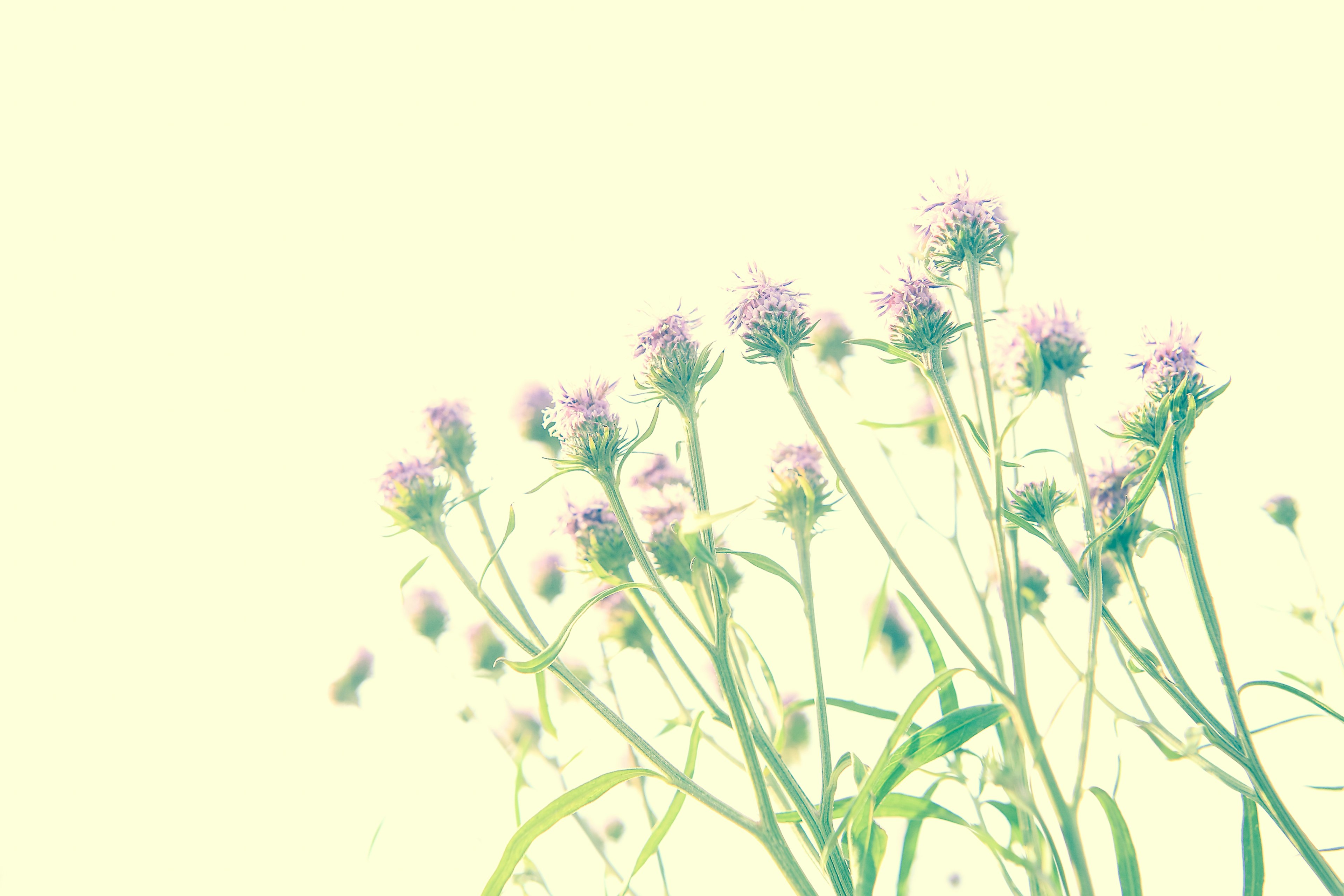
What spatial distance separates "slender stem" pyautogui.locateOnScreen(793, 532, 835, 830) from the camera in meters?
0.98

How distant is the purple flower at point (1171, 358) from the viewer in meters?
1.20

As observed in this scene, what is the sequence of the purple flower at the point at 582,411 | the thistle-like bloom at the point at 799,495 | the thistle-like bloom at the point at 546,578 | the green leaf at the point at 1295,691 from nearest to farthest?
1. the green leaf at the point at 1295,691
2. the purple flower at the point at 582,411
3. the thistle-like bloom at the point at 799,495
4. the thistle-like bloom at the point at 546,578

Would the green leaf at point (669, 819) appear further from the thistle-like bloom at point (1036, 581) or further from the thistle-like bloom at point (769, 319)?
the thistle-like bloom at point (1036, 581)

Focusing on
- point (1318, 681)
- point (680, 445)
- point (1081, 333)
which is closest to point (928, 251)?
point (1081, 333)

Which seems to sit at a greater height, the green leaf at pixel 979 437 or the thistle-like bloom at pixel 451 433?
the thistle-like bloom at pixel 451 433

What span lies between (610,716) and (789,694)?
1.27 metres

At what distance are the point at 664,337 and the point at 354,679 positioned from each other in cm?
152

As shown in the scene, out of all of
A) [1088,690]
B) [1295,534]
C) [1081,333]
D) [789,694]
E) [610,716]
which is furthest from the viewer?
[789,694]

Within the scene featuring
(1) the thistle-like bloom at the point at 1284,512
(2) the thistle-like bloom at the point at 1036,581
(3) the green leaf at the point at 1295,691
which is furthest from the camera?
(1) the thistle-like bloom at the point at 1284,512

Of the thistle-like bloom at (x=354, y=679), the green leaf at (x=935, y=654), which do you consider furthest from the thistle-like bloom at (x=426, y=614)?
the green leaf at (x=935, y=654)

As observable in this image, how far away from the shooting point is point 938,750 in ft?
3.23

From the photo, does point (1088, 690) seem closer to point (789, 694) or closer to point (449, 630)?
point (789, 694)

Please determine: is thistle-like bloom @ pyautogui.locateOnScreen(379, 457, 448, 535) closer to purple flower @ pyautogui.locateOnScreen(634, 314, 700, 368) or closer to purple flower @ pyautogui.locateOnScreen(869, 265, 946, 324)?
purple flower @ pyautogui.locateOnScreen(634, 314, 700, 368)

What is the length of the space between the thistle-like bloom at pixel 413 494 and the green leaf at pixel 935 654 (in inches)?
29.5
